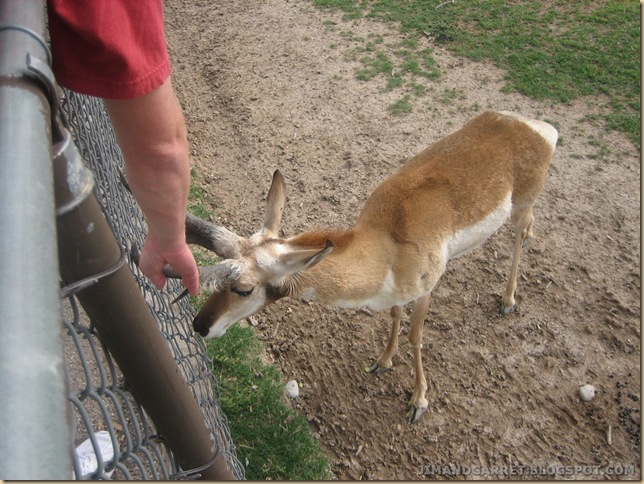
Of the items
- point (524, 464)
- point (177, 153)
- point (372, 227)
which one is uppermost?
point (177, 153)

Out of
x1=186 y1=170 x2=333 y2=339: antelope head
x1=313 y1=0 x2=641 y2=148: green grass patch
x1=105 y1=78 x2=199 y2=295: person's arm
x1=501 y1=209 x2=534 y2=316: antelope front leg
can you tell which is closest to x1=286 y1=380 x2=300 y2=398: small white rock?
x1=186 y1=170 x2=333 y2=339: antelope head

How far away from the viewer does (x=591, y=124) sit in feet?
19.2

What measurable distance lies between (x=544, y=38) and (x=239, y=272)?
584 cm

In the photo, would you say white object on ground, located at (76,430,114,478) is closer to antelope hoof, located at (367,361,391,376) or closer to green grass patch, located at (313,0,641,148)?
antelope hoof, located at (367,361,391,376)

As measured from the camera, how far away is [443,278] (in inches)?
183

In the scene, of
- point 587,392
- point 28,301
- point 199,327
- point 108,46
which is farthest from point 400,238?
point 28,301

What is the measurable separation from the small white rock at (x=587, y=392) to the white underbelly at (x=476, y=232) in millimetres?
1278

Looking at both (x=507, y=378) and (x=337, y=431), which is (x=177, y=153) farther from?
(x=507, y=378)

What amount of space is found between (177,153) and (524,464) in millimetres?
3220

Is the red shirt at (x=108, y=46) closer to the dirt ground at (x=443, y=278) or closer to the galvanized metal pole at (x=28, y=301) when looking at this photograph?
the galvanized metal pole at (x=28, y=301)

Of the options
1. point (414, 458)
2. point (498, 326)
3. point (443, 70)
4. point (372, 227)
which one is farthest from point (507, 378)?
point (443, 70)

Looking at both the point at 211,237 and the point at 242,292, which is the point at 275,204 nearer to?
the point at 211,237

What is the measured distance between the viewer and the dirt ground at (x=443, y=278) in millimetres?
3695

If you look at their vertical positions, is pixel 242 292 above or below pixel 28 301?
below
